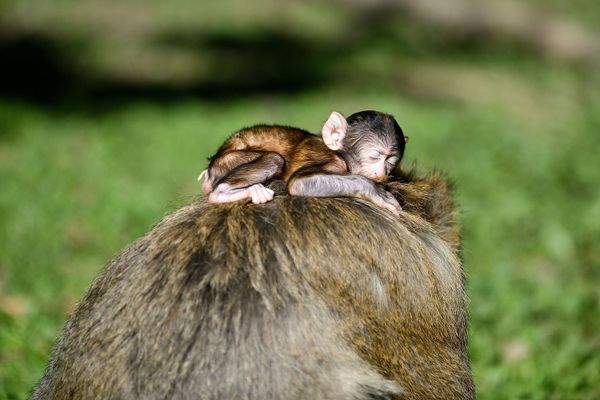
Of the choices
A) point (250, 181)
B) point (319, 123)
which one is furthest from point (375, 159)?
point (319, 123)

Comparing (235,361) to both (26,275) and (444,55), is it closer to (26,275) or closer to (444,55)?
(26,275)

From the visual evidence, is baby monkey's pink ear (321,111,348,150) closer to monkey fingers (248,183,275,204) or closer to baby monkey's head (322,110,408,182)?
baby monkey's head (322,110,408,182)

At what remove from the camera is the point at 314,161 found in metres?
3.00

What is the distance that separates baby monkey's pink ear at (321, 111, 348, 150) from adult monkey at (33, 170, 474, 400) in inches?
21.4

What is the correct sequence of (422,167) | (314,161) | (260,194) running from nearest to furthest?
(260,194)
(314,161)
(422,167)

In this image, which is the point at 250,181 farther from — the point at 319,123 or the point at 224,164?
the point at 319,123

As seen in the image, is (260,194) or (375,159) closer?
(260,194)

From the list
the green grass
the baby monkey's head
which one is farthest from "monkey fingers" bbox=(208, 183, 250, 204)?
the baby monkey's head

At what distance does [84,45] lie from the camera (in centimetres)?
1216

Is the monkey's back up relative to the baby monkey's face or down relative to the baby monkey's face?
up

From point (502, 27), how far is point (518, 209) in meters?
7.18

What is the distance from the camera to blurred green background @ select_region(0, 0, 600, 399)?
5.05 meters

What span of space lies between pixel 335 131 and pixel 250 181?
21.5 inches

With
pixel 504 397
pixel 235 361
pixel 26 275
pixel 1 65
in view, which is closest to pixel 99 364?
pixel 235 361
